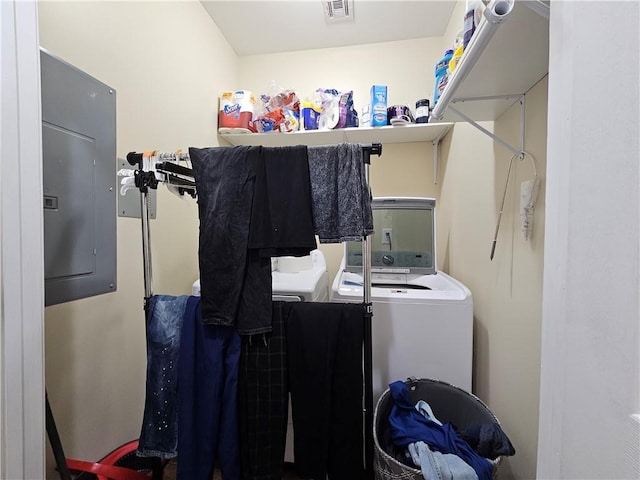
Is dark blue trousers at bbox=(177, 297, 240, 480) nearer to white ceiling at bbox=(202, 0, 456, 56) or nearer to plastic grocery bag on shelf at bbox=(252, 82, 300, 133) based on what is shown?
plastic grocery bag on shelf at bbox=(252, 82, 300, 133)

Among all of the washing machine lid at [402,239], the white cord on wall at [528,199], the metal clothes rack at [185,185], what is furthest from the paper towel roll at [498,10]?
the washing machine lid at [402,239]

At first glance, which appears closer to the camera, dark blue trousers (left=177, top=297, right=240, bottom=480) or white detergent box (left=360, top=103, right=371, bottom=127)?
dark blue trousers (left=177, top=297, right=240, bottom=480)

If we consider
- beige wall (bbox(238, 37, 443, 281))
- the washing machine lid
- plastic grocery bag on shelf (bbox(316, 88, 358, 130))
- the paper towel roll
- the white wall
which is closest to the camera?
the white wall

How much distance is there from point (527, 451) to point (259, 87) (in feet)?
9.04

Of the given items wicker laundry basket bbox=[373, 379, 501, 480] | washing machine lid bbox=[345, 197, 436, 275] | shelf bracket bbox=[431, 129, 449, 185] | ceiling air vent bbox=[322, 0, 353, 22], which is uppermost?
ceiling air vent bbox=[322, 0, 353, 22]

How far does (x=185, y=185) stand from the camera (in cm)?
111

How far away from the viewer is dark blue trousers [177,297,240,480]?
0.91m

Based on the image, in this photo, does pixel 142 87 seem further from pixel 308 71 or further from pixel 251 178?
pixel 308 71

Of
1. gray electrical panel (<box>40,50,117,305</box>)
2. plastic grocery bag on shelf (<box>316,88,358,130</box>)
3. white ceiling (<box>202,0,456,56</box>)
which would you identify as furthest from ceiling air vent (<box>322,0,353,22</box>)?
gray electrical panel (<box>40,50,117,305</box>)

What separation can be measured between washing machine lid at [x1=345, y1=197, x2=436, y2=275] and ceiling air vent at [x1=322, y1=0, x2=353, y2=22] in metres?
1.29

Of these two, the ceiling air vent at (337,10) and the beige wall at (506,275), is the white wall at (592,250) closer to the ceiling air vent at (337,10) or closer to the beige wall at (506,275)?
the beige wall at (506,275)

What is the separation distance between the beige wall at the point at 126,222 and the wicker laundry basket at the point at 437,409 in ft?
3.66

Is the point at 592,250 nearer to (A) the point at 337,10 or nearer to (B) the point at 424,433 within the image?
(B) the point at 424,433

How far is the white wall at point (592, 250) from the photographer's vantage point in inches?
12.9
